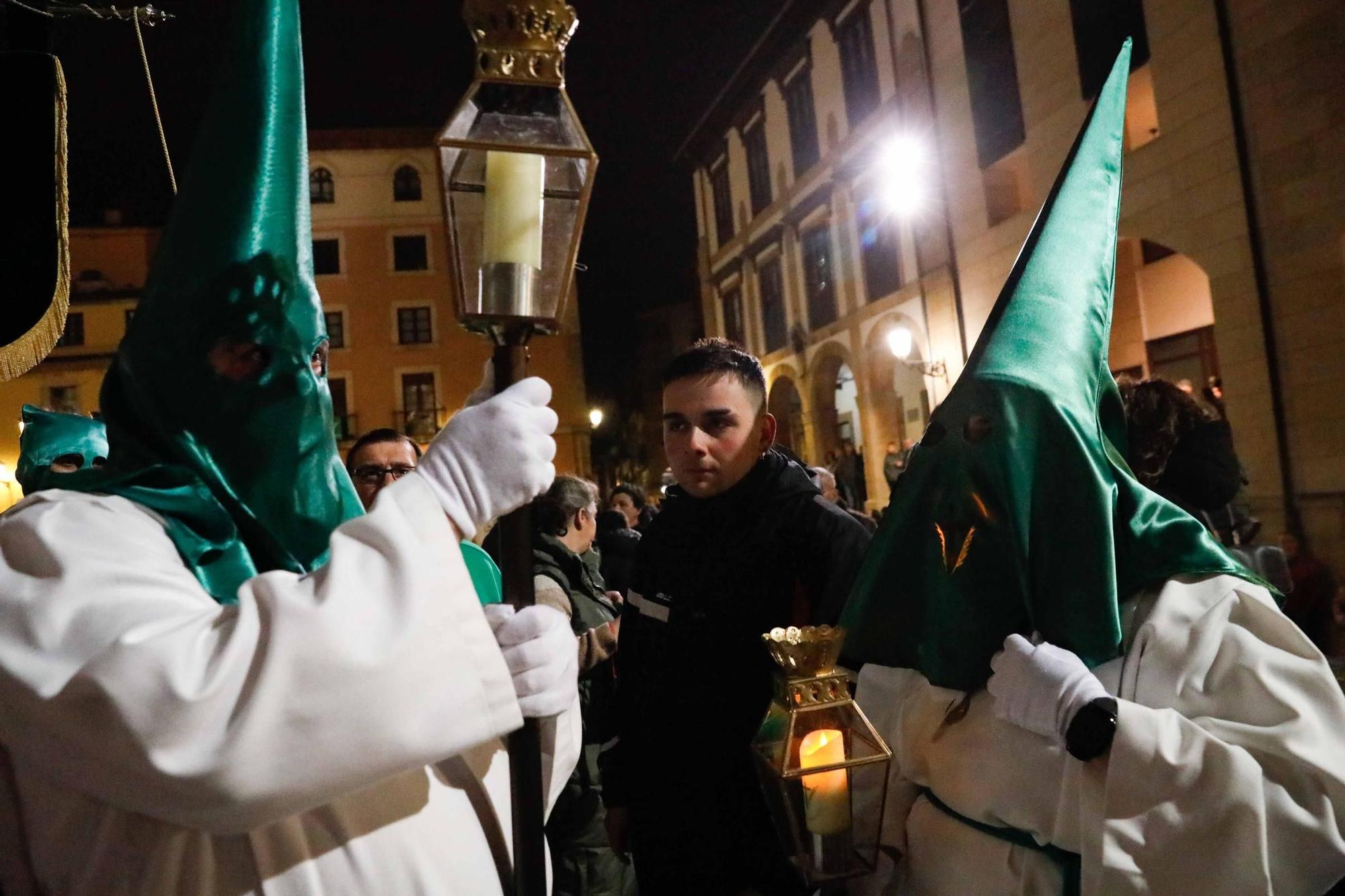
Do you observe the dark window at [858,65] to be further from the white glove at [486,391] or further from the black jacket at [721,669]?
the white glove at [486,391]

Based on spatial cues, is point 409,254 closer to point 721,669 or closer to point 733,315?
point 733,315

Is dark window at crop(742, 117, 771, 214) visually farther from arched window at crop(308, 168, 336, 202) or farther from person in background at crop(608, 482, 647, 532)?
person in background at crop(608, 482, 647, 532)

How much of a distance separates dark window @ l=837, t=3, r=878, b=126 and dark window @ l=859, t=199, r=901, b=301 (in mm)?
2093

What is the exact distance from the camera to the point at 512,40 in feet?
3.84

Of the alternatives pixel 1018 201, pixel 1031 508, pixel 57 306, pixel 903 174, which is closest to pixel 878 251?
pixel 903 174

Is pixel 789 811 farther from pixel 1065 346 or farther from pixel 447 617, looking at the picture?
pixel 1065 346

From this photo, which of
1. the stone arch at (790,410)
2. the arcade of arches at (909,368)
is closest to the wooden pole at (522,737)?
A: the arcade of arches at (909,368)

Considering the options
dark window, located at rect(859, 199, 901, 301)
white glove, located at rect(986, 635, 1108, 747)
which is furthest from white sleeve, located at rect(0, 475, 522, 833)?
dark window, located at rect(859, 199, 901, 301)

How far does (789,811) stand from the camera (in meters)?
1.56

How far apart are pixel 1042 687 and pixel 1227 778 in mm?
334

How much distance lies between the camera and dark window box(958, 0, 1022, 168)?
12703mm

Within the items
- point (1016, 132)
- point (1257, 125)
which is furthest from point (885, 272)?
point (1257, 125)

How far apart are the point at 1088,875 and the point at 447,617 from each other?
132cm

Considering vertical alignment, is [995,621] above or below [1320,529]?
above
